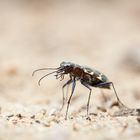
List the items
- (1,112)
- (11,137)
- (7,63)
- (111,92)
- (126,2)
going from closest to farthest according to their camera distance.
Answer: (11,137) → (1,112) → (111,92) → (7,63) → (126,2)

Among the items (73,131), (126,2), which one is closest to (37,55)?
(126,2)

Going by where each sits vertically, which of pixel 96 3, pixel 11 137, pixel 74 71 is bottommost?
pixel 11 137

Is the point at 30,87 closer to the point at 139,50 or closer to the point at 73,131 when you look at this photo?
the point at 139,50

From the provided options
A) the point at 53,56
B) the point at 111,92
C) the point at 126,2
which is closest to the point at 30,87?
the point at 111,92

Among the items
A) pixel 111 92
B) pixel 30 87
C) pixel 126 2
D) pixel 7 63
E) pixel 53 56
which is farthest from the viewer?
pixel 126 2

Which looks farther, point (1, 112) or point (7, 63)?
point (7, 63)

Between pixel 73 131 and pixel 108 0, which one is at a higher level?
pixel 108 0

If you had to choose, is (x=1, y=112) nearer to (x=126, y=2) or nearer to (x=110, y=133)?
(x=110, y=133)
